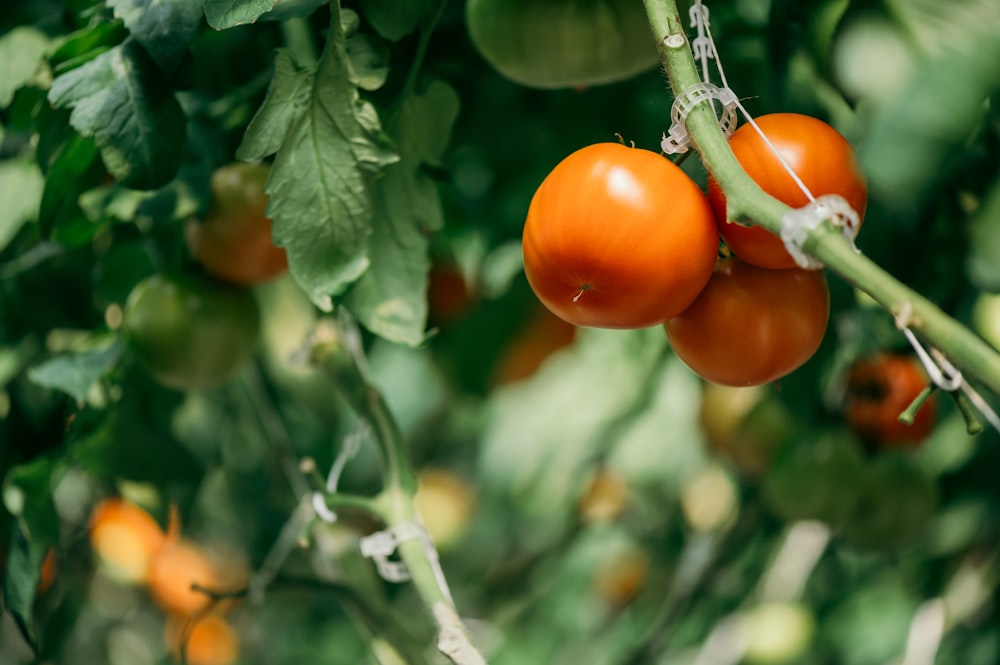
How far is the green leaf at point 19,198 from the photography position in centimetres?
71

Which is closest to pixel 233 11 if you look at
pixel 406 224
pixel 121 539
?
pixel 406 224

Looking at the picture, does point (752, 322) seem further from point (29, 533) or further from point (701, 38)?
point (29, 533)

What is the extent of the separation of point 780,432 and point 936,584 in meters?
0.37

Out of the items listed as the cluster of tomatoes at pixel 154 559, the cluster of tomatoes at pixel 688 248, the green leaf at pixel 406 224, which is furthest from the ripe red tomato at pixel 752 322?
the cluster of tomatoes at pixel 154 559

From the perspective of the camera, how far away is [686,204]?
Result: 0.40m

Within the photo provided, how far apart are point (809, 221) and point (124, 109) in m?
0.35

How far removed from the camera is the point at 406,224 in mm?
564

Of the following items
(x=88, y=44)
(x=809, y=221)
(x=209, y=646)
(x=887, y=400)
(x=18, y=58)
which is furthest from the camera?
(x=209, y=646)

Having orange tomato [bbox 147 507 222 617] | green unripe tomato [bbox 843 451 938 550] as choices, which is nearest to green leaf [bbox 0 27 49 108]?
orange tomato [bbox 147 507 222 617]

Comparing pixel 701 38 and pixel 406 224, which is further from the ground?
pixel 701 38

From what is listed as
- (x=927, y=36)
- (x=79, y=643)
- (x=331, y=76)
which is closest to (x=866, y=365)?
(x=927, y=36)

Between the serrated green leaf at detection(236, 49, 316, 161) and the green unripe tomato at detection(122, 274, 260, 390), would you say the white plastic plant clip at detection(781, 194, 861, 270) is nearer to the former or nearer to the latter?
the serrated green leaf at detection(236, 49, 316, 161)

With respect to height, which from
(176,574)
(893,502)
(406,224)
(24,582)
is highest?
(406,224)

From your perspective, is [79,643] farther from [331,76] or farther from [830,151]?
[830,151]
